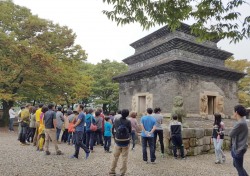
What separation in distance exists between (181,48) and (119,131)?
12.6m

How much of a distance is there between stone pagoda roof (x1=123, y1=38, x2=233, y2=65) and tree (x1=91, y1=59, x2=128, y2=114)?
13.4 metres

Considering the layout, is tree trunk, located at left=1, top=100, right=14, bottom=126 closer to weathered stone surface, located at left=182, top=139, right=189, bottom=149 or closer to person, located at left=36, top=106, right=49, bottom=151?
person, located at left=36, top=106, right=49, bottom=151

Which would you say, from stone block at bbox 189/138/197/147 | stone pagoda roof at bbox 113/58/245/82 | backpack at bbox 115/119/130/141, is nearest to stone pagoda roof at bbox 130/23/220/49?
stone pagoda roof at bbox 113/58/245/82

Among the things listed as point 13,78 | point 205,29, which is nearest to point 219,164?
point 205,29

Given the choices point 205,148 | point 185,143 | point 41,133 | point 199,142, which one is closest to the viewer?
point 41,133

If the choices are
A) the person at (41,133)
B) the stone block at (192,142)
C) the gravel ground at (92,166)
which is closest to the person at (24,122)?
the person at (41,133)

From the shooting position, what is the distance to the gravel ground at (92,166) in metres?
6.27

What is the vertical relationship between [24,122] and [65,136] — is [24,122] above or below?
above

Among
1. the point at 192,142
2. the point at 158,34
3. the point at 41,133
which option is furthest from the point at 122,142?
the point at 158,34

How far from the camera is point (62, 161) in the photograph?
745 cm

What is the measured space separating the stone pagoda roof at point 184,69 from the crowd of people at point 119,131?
637 centimetres

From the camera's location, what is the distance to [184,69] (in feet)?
50.7

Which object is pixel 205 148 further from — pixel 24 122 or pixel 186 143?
pixel 24 122

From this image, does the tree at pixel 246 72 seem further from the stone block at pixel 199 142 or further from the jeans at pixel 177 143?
the jeans at pixel 177 143
